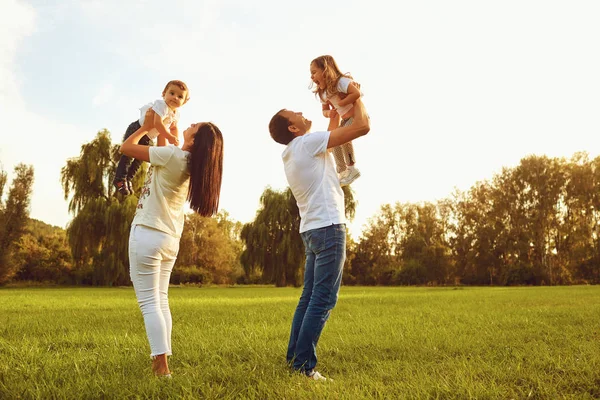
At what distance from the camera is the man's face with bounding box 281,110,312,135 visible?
3.52 meters

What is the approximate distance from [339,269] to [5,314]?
782cm

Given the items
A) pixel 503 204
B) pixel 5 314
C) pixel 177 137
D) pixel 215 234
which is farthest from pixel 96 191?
pixel 503 204

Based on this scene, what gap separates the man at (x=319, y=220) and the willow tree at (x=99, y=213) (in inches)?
867

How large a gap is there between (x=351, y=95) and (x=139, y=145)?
58.0 inches

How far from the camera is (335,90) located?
11.2ft

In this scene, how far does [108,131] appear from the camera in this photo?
89.7ft

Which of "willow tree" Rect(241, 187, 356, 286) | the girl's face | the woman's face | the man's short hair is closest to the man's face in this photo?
the man's short hair

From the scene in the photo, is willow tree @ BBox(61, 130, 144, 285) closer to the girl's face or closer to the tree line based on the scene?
the tree line

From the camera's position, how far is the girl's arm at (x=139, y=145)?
327 centimetres

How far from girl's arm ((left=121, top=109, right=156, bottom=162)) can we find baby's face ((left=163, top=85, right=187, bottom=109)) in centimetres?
15

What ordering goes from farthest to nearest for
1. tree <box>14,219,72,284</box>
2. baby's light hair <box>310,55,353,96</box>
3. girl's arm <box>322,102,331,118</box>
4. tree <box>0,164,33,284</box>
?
tree <box>14,219,72,284</box> → tree <box>0,164,33,284</box> → girl's arm <box>322,102,331,118</box> → baby's light hair <box>310,55,353,96</box>

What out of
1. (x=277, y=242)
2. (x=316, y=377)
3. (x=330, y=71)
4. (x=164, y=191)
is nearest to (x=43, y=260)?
(x=277, y=242)

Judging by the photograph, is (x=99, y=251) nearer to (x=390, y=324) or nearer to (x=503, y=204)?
(x=390, y=324)

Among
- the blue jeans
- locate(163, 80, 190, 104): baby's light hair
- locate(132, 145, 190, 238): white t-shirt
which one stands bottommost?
the blue jeans
